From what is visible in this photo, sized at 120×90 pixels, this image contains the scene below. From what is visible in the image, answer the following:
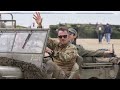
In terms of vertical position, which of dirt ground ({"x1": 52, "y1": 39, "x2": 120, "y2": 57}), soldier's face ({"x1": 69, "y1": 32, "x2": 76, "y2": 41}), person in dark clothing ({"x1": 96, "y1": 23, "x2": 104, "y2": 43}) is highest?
person in dark clothing ({"x1": 96, "y1": 23, "x2": 104, "y2": 43})

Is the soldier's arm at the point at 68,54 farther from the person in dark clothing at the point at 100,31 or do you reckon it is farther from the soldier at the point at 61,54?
the person in dark clothing at the point at 100,31

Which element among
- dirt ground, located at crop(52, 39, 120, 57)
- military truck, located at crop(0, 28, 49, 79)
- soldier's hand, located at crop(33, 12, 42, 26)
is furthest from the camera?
soldier's hand, located at crop(33, 12, 42, 26)

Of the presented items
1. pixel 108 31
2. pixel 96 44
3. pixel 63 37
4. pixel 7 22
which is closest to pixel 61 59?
pixel 63 37

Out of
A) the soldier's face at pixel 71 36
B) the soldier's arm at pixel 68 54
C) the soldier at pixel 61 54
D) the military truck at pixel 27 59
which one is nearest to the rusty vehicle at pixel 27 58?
the military truck at pixel 27 59

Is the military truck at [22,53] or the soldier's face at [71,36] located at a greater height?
the soldier's face at [71,36]

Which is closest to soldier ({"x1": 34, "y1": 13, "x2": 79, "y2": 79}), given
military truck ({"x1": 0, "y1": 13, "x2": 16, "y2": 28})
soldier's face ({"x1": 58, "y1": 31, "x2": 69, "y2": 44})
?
soldier's face ({"x1": 58, "y1": 31, "x2": 69, "y2": 44})

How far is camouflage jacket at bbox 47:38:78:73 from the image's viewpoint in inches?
258

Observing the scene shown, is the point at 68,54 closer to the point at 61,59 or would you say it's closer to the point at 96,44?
the point at 61,59

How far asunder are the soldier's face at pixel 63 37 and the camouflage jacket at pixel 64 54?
9 centimetres

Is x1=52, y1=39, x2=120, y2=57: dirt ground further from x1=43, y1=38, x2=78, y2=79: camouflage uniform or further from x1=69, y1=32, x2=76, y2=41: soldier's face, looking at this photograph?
x1=43, y1=38, x2=78, y2=79: camouflage uniform

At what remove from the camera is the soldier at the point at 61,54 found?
6.50m
